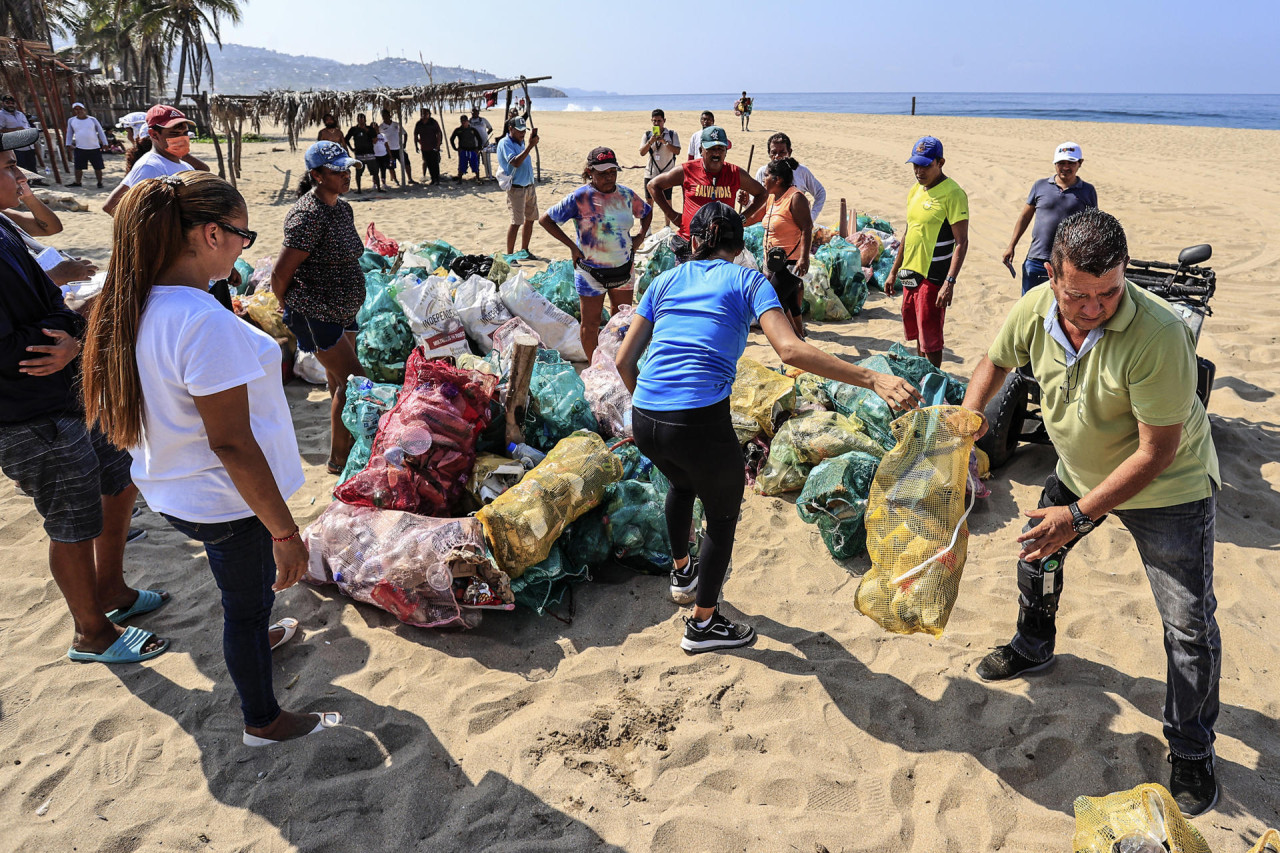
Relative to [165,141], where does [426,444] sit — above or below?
below

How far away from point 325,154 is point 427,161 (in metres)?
12.5

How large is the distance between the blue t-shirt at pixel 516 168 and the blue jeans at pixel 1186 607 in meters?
8.20

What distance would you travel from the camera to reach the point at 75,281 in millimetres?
3238

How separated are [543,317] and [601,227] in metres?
0.99

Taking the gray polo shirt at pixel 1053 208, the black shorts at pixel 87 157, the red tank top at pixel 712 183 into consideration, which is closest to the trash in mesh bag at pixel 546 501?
the red tank top at pixel 712 183

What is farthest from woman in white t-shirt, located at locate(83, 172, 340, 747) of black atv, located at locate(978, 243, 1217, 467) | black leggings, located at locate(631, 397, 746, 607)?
black atv, located at locate(978, 243, 1217, 467)

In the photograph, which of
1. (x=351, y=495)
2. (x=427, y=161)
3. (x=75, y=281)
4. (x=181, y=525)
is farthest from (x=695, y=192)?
(x=427, y=161)

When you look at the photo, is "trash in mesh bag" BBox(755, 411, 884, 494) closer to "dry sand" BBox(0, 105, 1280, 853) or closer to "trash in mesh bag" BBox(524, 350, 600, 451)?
"dry sand" BBox(0, 105, 1280, 853)

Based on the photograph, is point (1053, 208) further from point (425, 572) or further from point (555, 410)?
point (425, 572)

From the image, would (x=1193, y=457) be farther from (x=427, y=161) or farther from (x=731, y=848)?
(x=427, y=161)

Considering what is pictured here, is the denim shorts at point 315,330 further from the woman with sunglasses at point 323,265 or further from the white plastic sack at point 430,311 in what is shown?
the white plastic sack at point 430,311

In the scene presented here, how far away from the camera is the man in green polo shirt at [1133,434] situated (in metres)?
2.04

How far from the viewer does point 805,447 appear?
4.18m

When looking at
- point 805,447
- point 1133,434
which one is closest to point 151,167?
point 805,447
